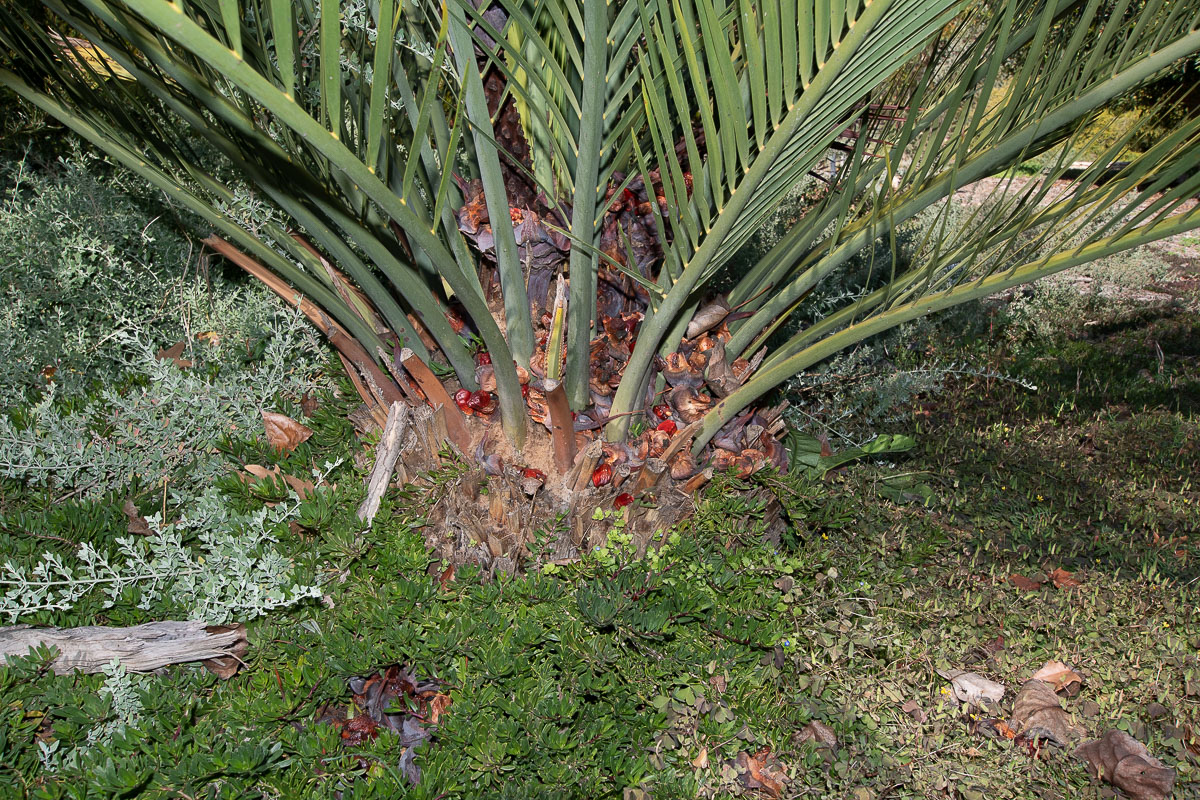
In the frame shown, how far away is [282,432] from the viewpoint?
2.42m

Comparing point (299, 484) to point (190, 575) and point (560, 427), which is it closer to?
point (190, 575)

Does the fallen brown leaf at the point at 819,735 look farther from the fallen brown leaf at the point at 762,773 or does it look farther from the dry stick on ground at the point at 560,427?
the dry stick on ground at the point at 560,427

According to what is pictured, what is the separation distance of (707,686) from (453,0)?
1.54 m

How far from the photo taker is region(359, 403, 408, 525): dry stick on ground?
1.98m

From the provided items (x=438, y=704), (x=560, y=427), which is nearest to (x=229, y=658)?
(x=438, y=704)

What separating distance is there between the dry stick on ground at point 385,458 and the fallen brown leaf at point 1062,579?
77.1 inches

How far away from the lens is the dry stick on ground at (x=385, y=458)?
198cm

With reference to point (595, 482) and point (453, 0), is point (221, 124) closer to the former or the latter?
point (453, 0)

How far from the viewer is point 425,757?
60.2 inches

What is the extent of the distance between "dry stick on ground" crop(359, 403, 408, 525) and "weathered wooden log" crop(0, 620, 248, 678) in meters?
0.42

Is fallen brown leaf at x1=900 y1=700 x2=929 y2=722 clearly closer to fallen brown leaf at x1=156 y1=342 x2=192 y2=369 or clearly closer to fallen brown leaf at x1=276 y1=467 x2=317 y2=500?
fallen brown leaf at x1=276 y1=467 x2=317 y2=500

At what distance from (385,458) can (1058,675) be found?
71.1 inches

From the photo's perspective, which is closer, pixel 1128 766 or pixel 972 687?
pixel 1128 766

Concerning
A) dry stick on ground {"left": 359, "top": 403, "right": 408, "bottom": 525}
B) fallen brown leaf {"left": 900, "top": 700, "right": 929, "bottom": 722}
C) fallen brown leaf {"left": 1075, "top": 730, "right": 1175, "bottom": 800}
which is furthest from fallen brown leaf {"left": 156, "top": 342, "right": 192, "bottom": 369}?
fallen brown leaf {"left": 1075, "top": 730, "right": 1175, "bottom": 800}
